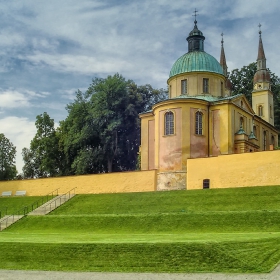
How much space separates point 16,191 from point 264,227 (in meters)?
29.9

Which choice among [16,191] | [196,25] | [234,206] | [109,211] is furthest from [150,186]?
[196,25]

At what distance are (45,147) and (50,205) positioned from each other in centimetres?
2164

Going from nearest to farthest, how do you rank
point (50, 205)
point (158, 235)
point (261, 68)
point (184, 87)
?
point (158, 235) → point (50, 205) → point (184, 87) → point (261, 68)

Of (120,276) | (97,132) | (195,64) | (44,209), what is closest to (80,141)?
(97,132)

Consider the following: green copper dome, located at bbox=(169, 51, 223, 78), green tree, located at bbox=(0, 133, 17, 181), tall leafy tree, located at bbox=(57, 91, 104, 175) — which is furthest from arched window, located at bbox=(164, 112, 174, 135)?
green tree, located at bbox=(0, 133, 17, 181)

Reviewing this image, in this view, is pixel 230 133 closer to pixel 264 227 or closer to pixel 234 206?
pixel 234 206

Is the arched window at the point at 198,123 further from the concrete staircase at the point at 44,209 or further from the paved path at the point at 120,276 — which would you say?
the paved path at the point at 120,276

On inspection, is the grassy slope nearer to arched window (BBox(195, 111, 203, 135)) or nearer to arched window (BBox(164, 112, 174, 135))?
arched window (BBox(164, 112, 174, 135))

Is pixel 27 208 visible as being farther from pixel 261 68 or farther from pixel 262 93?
pixel 261 68

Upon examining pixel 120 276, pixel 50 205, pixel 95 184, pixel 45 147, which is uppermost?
pixel 45 147

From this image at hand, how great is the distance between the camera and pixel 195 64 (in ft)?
139

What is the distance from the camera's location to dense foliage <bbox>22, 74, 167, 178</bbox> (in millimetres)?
52406

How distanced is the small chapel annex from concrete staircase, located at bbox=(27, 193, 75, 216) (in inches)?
294

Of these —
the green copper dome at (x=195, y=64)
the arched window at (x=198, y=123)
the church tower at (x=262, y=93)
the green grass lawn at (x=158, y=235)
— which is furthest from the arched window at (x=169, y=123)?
the church tower at (x=262, y=93)
